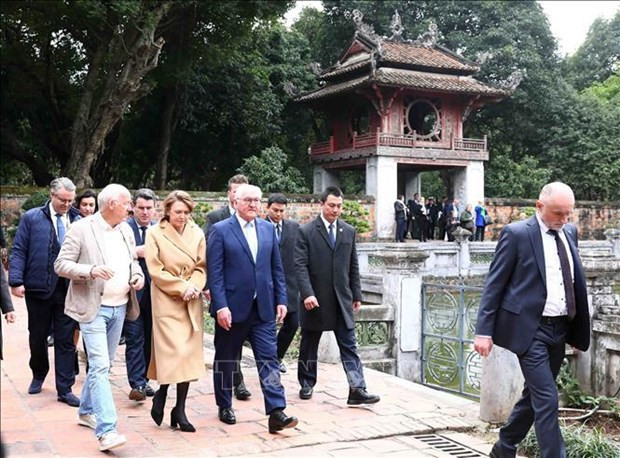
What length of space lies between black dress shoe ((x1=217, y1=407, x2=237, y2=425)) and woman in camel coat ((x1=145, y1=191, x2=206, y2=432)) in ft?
1.17

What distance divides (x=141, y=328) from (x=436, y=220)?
2125 cm

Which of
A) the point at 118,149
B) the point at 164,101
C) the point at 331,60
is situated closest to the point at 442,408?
the point at 164,101

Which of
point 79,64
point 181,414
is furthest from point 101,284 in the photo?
point 79,64

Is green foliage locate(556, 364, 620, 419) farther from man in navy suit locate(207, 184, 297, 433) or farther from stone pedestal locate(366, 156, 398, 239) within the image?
stone pedestal locate(366, 156, 398, 239)

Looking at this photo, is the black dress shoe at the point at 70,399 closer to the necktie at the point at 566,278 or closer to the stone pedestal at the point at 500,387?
the stone pedestal at the point at 500,387

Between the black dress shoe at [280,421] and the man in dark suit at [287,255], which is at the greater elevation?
the man in dark suit at [287,255]

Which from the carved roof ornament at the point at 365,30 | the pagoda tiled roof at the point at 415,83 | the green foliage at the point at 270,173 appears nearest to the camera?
the green foliage at the point at 270,173

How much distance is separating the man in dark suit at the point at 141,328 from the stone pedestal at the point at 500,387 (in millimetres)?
2867

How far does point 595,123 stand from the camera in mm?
31281

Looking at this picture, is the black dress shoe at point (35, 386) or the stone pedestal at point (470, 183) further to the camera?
the stone pedestal at point (470, 183)

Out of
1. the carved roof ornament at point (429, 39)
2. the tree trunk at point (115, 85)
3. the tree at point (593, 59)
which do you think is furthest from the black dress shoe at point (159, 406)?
the tree at point (593, 59)

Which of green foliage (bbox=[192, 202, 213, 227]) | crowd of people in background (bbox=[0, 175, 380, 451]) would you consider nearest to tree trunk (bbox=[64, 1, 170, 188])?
green foliage (bbox=[192, 202, 213, 227])

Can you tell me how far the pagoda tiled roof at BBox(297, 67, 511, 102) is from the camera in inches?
1037

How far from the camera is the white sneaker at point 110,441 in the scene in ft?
15.4
